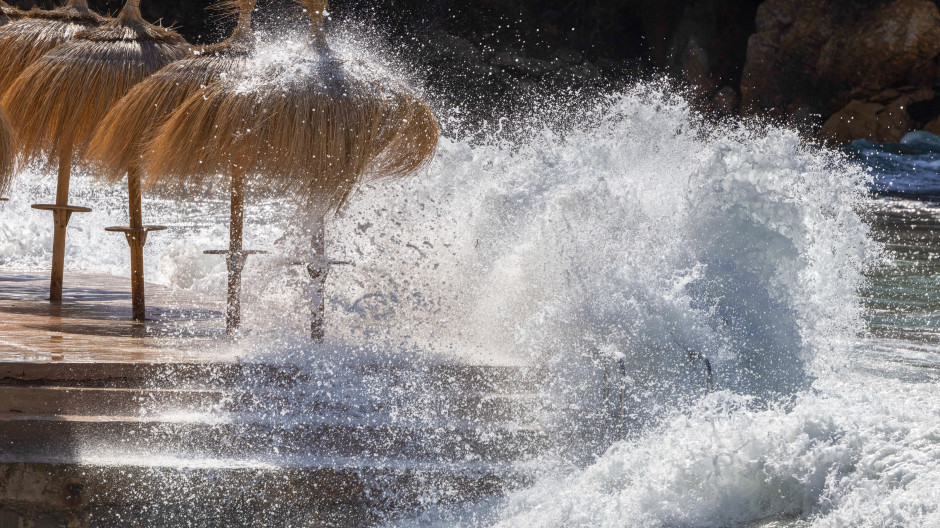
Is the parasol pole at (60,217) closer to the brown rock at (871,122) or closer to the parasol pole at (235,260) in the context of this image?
the parasol pole at (235,260)

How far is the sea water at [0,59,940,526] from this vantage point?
2830 mm

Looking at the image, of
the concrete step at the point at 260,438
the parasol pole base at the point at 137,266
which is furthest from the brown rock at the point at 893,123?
the concrete step at the point at 260,438

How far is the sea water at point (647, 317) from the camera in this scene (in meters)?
2.83

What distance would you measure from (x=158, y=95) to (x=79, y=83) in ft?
2.10

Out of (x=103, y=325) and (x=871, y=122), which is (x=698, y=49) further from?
(x=103, y=325)

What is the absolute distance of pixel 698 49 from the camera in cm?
2784

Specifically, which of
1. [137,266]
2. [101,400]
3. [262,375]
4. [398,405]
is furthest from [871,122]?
[101,400]

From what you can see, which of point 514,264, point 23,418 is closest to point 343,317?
point 514,264

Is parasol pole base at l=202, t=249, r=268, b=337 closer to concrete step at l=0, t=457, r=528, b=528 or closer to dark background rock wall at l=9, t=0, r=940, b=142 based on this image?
concrete step at l=0, t=457, r=528, b=528

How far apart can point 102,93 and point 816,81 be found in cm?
2570

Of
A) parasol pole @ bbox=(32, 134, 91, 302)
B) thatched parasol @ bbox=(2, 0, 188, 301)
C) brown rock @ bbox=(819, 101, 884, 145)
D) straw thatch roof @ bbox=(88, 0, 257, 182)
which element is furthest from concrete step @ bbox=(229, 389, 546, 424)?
brown rock @ bbox=(819, 101, 884, 145)

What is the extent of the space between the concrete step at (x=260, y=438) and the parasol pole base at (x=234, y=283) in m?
0.64

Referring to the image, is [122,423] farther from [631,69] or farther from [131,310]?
[631,69]

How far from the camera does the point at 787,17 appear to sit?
85.6ft
